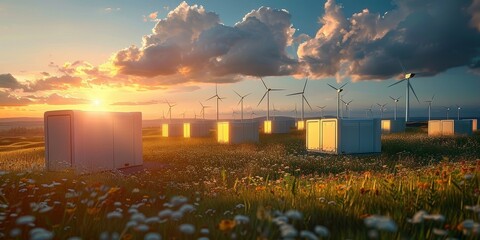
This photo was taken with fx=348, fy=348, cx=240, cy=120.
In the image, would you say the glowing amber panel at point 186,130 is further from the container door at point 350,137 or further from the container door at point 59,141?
the container door at point 59,141

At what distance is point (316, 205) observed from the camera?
19.2 ft

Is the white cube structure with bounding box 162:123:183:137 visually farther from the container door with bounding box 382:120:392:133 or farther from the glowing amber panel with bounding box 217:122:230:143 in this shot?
the container door with bounding box 382:120:392:133

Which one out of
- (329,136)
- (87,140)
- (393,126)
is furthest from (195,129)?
(87,140)

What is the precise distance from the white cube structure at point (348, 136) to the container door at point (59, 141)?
71.6 ft

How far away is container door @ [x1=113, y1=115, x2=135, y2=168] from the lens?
22922mm

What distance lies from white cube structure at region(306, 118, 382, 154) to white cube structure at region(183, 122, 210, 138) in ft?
114

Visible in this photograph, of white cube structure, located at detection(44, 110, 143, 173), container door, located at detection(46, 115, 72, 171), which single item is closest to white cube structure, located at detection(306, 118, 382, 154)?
white cube structure, located at detection(44, 110, 143, 173)

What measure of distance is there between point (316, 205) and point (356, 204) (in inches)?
26.9

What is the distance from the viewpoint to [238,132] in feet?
153

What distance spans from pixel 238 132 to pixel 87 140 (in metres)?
27.1

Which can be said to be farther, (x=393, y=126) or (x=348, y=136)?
(x=393, y=126)

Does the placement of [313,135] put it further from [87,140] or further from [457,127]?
[457,127]

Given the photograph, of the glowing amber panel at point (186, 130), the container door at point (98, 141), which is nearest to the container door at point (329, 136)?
the container door at point (98, 141)

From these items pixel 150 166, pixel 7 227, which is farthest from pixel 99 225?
pixel 150 166
